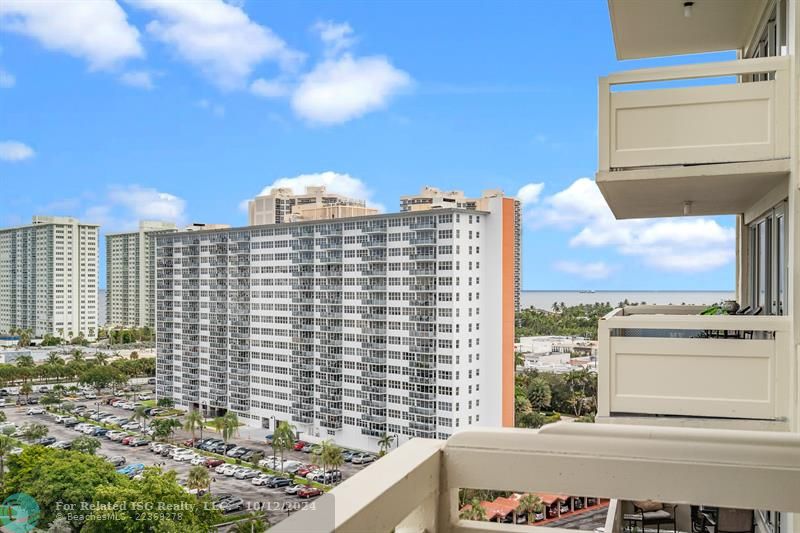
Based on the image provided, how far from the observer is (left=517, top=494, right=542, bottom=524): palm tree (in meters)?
27.8

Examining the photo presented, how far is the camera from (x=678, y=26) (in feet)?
13.5

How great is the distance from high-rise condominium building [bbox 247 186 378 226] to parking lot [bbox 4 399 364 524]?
601 inches

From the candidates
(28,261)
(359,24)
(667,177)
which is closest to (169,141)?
(359,24)

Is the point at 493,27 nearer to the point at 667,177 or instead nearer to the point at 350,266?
the point at 350,266

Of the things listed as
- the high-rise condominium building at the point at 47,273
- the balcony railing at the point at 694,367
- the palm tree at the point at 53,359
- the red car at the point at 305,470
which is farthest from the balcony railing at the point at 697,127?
the high-rise condominium building at the point at 47,273

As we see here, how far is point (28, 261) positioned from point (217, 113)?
5165 cm

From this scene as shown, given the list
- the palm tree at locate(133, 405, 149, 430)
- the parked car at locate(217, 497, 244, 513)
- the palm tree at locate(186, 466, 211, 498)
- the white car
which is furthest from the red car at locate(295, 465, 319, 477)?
the palm tree at locate(133, 405, 149, 430)

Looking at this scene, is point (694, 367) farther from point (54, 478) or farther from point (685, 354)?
point (54, 478)

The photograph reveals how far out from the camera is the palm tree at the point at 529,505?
27.8 m

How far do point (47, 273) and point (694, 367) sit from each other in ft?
176

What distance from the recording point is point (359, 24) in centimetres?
10412

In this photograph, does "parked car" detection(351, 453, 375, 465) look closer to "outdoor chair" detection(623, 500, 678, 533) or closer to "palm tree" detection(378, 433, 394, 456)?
"palm tree" detection(378, 433, 394, 456)

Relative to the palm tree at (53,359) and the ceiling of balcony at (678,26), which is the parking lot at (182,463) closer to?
the palm tree at (53,359)

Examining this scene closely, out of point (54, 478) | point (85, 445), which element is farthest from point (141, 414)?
point (54, 478)
